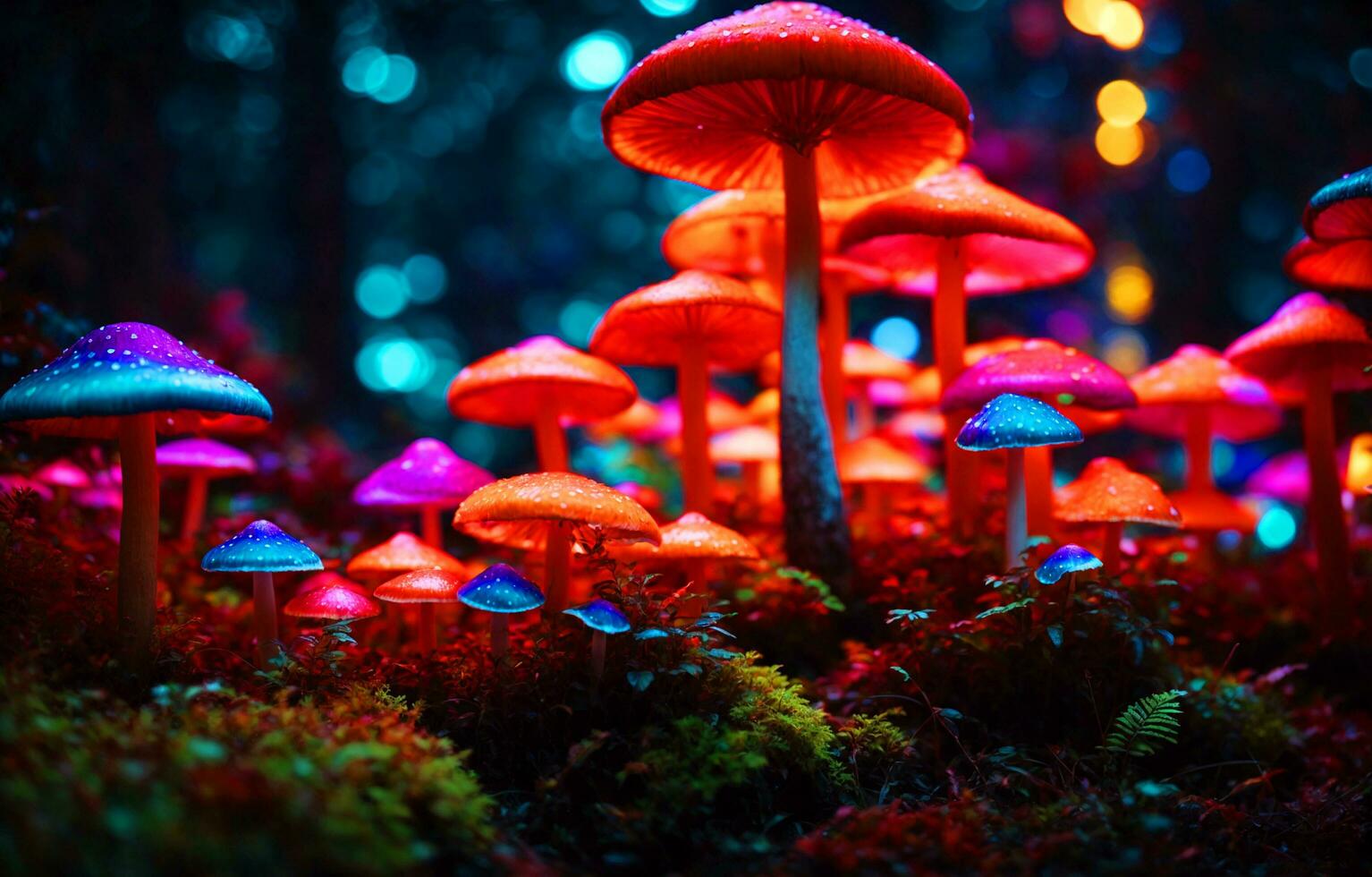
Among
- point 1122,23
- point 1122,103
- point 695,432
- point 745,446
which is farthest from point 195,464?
point 1122,103

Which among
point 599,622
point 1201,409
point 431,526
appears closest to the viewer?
point 599,622

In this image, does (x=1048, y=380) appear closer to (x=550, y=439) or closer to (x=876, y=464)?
(x=876, y=464)

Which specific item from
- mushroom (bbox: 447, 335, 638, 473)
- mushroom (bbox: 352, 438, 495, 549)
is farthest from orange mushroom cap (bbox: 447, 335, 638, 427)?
mushroom (bbox: 352, 438, 495, 549)

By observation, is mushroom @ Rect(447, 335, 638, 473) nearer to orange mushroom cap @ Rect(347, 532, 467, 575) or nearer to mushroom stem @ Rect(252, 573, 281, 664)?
orange mushroom cap @ Rect(347, 532, 467, 575)

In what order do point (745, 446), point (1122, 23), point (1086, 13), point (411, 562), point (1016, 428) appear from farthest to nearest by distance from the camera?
point (1086, 13) → point (1122, 23) → point (745, 446) → point (411, 562) → point (1016, 428)

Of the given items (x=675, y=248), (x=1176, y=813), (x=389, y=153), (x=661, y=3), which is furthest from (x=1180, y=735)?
(x=389, y=153)

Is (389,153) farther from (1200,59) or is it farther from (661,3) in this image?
(1200,59)

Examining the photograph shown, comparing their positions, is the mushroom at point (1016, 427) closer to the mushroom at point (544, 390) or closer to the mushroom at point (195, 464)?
the mushroom at point (544, 390)
